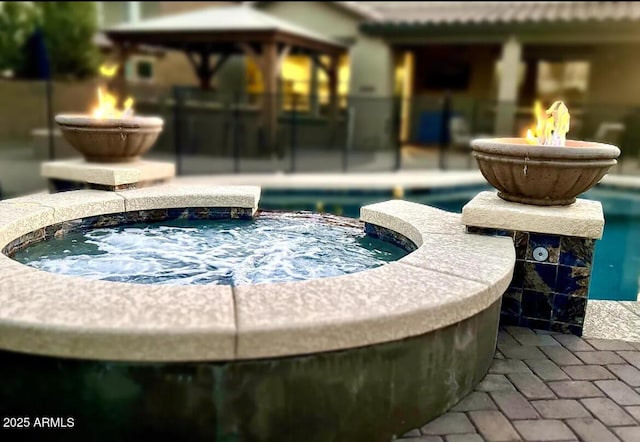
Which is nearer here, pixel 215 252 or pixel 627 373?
pixel 627 373

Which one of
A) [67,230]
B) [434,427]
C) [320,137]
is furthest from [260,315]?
[320,137]

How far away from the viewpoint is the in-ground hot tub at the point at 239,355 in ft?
7.79

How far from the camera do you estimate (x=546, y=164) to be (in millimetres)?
3867

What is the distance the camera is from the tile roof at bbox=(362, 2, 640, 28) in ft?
47.8

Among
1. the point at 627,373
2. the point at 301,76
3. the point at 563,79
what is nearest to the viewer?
the point at 627,373

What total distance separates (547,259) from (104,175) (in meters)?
4.31

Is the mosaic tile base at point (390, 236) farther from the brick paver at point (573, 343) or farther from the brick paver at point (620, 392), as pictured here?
the brick paver at point (620, 392)

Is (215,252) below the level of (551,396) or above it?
above

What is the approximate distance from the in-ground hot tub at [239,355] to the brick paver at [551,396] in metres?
0.17

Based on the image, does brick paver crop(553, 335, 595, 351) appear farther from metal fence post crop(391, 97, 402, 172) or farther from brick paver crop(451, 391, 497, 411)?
metal fence post crop(391, 97, 402, 172)

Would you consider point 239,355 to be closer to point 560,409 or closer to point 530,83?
point 560,409

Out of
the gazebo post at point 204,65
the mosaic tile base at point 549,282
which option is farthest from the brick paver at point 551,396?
the gazebo post at point 204,65

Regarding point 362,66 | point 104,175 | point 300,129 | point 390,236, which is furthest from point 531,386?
point 362,66

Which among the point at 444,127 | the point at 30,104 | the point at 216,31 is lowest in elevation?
the point at 444,127
